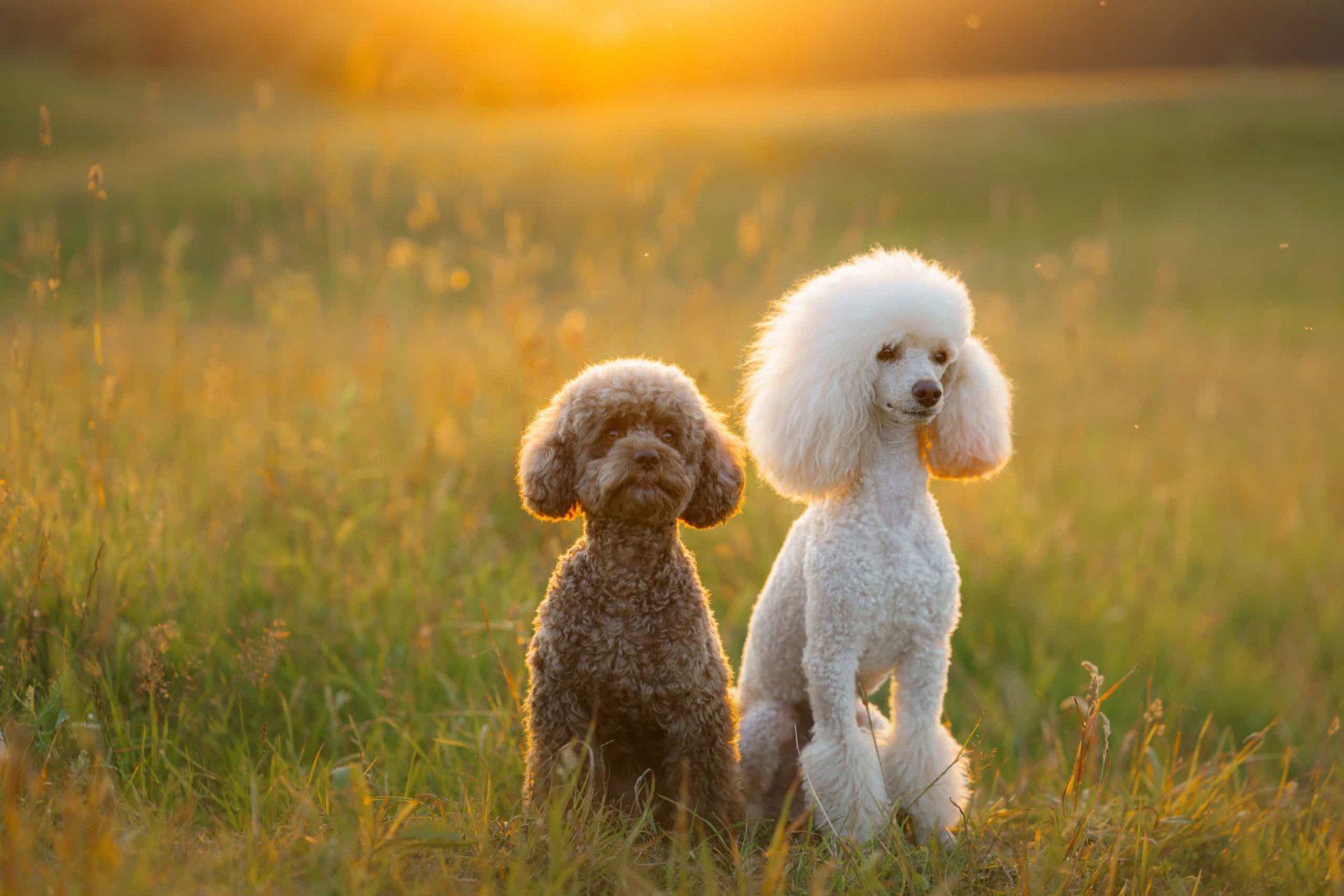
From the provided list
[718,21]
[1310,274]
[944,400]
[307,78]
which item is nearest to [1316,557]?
[944,400]

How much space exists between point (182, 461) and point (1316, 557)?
570cm

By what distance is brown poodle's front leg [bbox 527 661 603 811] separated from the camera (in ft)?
7.47

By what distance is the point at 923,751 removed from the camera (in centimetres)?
249

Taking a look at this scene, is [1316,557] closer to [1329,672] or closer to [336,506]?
[1329,672]

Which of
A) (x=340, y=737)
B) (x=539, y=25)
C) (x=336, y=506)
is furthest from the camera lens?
(x=539, y=25)

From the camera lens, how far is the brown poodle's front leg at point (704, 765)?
2.29 meters

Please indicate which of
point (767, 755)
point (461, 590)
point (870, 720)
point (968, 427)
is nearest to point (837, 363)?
point (968, 427)

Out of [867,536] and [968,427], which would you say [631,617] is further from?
[968,427]

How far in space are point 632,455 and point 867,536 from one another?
69 cm

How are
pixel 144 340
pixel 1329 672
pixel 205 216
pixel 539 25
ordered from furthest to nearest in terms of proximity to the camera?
1. pixel 539 25
2. pixel 205 216
3. pixel 144 340
4. pixel 1329 672

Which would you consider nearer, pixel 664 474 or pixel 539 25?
pixel 664 474

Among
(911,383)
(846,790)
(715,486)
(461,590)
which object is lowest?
(846,790)

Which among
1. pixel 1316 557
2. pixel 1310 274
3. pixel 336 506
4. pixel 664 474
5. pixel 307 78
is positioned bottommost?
pixel 1316 557

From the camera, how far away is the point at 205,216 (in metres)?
16.1
